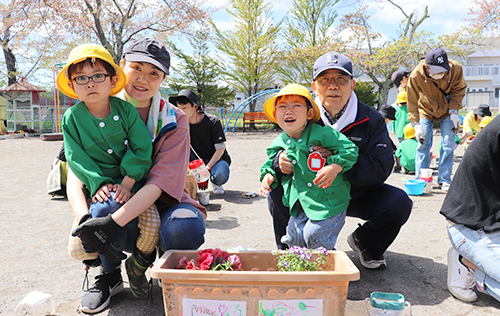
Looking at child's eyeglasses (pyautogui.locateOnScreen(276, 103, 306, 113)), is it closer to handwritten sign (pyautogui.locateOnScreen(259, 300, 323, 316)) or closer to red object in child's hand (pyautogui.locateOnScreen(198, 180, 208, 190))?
handwritten sign (pyautogui.locateOnScreen(259, 300, 323, 316))

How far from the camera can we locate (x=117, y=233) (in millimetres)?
1933

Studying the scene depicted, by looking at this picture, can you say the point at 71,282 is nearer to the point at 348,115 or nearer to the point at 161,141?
the point at 161,141

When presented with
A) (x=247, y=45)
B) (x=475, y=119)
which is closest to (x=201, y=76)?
(x=247, y=45)

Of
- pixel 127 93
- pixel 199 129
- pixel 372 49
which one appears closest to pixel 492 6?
pixel 372 49

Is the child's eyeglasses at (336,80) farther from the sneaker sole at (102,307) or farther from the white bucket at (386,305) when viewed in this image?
the sneaker sole at (102,307)

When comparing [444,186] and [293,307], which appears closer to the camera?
[293,307]

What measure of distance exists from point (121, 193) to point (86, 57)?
2.32 ft

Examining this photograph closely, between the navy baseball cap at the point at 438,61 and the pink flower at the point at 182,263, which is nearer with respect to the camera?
the pink flower at the point at 182,263

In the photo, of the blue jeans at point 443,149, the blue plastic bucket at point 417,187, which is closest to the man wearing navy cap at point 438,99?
the blue jeans at point 443,149

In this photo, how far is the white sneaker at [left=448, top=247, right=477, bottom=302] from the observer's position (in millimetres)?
2102

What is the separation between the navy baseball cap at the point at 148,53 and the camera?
201cm

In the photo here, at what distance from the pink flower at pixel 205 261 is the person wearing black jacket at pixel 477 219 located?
A: 4.77 ft

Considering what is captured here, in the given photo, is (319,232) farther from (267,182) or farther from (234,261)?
(234,261)

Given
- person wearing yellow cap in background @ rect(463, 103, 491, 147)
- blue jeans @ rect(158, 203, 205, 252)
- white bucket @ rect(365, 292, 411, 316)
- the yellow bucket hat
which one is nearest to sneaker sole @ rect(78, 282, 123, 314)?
blue jeans @ rect(158, 203, 205, 252)
